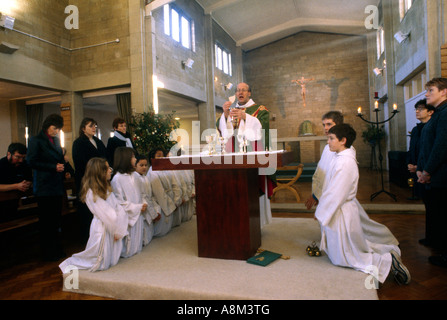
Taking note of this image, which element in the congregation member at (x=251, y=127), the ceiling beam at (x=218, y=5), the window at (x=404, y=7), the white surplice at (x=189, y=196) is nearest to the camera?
the congregation member at (x=251, y=127)

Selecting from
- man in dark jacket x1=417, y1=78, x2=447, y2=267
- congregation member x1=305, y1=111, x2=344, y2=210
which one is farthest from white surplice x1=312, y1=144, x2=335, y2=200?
man in dark jacket x1=417, y1=78, x2=447, y2=267

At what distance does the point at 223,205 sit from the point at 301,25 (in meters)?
12.6

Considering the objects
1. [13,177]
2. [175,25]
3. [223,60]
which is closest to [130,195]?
[13,177]

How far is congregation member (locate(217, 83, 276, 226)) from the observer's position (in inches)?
128

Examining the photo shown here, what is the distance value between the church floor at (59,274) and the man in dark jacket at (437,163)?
21cm

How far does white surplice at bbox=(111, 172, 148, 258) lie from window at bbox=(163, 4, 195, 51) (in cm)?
662

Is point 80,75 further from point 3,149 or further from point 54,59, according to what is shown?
point 3,149

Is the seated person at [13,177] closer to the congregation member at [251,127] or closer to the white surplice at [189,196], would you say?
the white surplice at [189,196]

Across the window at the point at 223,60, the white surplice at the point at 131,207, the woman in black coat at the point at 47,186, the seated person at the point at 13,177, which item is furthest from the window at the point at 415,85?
the seated person at the point at 13,177

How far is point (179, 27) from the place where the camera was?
939cm

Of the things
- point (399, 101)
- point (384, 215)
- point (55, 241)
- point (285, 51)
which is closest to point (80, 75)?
point (55, 241)

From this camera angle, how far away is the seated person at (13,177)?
333cm

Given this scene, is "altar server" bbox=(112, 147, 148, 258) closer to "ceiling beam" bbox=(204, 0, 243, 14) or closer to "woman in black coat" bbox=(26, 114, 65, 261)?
"woman in black coat" bbox=(26, 114, 65, 261)

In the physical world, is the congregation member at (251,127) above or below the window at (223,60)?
below
